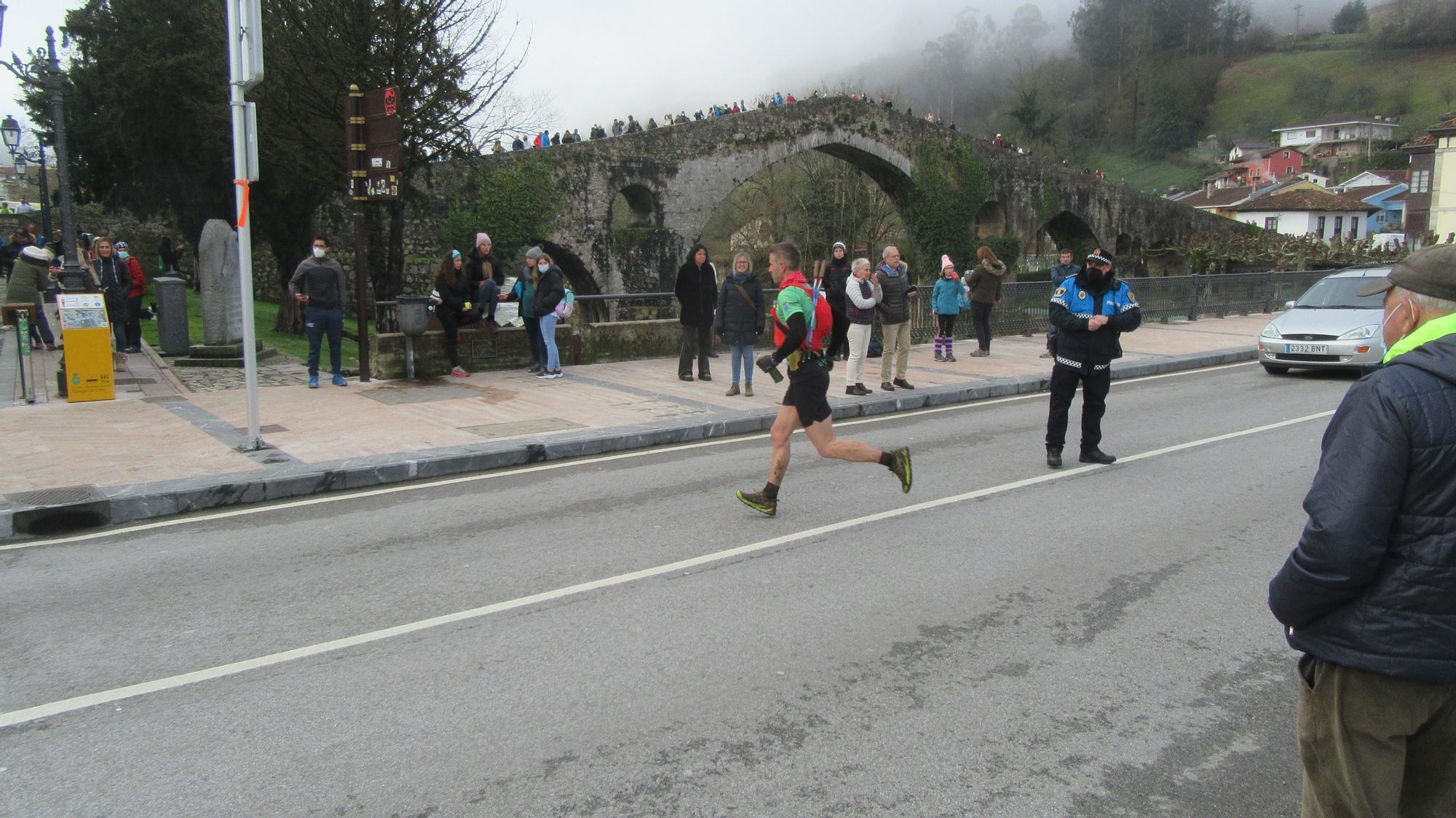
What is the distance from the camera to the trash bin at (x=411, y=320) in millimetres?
13172

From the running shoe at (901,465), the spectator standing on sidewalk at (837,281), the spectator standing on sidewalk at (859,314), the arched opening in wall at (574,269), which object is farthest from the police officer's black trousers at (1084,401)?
the arched opening in wall at (574,269)

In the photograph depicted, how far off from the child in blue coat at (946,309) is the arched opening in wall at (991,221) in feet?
78.8

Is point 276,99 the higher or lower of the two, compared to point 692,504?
higher

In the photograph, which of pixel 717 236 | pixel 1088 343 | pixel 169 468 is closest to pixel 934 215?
pixel 717 236

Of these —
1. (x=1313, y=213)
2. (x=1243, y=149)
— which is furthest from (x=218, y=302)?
(x=1243, y=149)

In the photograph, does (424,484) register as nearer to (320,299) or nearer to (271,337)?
(320,299)

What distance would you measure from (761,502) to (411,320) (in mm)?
7637

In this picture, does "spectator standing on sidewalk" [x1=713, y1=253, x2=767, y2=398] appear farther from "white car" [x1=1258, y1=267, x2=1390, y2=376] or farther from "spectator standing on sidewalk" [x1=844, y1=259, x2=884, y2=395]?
"white car" [x1=1258, y1=267, x2=1390, y2=376]

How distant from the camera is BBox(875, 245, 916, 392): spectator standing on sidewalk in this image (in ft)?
43.8

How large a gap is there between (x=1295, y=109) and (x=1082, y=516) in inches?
4690

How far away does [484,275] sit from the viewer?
14086 mm

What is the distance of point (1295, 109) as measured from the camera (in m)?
107

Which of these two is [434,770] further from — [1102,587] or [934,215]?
[934,215]

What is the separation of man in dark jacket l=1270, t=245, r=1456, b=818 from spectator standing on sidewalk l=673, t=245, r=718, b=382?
449 inches
